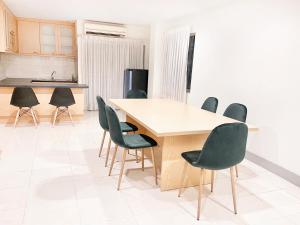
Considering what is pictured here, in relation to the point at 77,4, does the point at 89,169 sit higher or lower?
lower

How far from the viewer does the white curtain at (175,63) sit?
4.97 metres

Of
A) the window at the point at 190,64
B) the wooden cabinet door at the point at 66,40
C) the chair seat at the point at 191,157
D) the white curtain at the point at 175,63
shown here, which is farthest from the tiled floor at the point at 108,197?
the wooden cabinet door at the point at 66,40

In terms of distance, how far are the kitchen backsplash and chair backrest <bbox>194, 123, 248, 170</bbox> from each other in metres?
5.52

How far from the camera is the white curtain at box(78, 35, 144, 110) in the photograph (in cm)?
616

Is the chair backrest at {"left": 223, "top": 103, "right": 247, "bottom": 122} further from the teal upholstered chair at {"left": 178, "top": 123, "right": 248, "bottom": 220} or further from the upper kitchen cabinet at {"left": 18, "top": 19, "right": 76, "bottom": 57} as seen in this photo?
the upper kitchen cabinet at {"left": 18, "top": 19, "right": 76, "bottom": 57}

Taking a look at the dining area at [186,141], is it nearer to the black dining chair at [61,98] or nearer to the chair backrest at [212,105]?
the chair backrest at [212,105]

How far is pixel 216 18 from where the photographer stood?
4113mm

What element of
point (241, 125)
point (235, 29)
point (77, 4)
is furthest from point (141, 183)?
point (77, 4)

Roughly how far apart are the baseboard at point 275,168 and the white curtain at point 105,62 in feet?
13.6

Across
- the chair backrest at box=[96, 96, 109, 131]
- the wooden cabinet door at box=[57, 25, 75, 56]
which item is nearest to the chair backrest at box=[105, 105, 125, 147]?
the chair backrest at box=[96, 96, 109, 131]

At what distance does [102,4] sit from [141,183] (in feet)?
10.6

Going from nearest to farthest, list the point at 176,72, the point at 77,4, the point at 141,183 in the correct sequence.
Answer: the point at 141,183 → the point at 77,4 → the point at 176,72

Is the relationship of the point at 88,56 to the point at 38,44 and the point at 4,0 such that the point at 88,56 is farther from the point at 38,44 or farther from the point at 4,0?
the point at 4,0

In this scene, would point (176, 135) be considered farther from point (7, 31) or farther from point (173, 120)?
point (7, 31)
